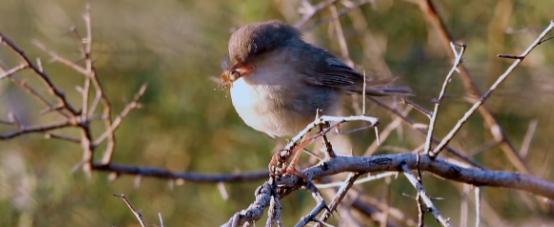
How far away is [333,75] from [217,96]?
254 centimetres

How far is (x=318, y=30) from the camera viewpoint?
6.70 meters

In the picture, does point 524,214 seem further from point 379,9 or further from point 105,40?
point 105,40

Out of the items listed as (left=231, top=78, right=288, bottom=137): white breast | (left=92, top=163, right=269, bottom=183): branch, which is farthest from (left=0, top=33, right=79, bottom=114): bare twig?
(left=231, top=78, right=288, bottom=137): white breast

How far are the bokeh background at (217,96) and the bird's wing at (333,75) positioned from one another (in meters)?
1.30

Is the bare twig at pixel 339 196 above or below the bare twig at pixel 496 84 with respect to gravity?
below

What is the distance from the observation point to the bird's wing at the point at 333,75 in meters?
4.22

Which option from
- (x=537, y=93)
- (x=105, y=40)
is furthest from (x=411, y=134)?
(x=105, y=40)

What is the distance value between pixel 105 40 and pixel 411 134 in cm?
234

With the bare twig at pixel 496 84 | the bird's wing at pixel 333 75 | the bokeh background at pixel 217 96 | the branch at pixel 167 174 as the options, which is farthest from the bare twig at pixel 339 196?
the bokeh background at pixel 217 96

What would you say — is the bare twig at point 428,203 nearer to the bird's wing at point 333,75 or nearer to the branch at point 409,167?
the branch at point 409,167

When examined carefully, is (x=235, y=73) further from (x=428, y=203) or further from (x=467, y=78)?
(x=428, y=203)

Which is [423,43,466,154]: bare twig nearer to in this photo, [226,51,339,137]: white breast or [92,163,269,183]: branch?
[226,51,339,137]: white breast

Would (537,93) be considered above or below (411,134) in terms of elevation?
above

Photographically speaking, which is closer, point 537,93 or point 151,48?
point 537,93
